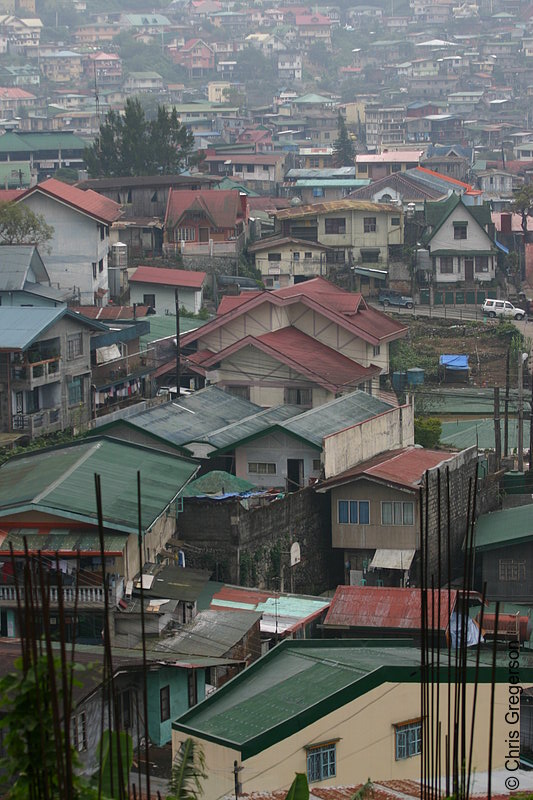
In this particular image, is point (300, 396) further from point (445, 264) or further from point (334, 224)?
point (334, 224)

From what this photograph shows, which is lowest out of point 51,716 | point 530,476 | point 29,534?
point 530,476

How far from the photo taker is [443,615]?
63.4ft

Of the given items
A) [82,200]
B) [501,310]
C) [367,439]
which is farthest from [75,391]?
[501,310]

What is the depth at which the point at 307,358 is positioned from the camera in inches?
1277

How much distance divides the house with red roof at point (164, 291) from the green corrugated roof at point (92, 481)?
1840cm

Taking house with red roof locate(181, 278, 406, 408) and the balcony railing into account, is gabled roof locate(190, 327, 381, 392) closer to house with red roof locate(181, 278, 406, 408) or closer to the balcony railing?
house with red roof locate(181, 278, 406, 408)

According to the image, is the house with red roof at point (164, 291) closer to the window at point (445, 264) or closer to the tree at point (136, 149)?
the window at point (445, 264)

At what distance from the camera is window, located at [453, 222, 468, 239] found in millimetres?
47594

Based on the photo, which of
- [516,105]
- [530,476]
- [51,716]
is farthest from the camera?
[516,105]

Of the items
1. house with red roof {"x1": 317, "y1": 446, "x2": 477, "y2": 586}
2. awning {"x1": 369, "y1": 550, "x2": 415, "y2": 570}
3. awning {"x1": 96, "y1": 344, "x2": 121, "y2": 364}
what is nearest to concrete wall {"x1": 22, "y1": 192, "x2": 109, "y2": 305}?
awning {"x1": 96, "y1": 344, "x2": 121, "y2": 364}

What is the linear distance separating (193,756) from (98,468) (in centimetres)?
766

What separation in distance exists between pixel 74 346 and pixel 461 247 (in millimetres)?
19934

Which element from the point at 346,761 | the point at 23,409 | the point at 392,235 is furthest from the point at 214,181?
the point at 346,761

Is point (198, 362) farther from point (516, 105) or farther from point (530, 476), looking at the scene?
point (516, 105)
